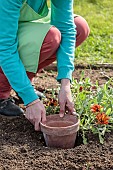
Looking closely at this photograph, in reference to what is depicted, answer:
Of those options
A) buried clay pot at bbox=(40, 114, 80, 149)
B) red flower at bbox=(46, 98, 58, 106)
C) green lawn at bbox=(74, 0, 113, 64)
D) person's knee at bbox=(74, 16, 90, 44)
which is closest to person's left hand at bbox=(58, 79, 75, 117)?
buried clay pot at bbox=(40, 114, 80, 149)

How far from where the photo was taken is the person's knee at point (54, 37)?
4.27m

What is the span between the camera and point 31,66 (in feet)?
14.1

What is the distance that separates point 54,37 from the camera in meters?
4.27

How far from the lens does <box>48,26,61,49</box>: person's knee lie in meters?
4.27

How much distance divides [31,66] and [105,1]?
392 cm

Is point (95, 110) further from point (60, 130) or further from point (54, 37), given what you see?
point (54, 37)

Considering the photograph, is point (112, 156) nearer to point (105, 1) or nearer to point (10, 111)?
point (10, 111)

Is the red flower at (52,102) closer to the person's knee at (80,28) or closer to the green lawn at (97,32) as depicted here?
the person's knee at (80,28)

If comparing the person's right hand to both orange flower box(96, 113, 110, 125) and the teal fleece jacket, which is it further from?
orange flower box(96, 113, 110, 125)

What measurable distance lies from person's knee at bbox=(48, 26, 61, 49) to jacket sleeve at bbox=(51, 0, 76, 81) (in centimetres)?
4

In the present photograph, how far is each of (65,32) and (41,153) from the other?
38.8 inches

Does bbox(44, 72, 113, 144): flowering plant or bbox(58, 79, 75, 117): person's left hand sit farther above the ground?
bbox(58, 79, 75, 117): person's left hand

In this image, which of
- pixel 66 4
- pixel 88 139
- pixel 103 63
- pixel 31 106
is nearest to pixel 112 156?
pixel 88 139

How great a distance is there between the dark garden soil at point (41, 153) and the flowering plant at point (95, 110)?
0.22ft
